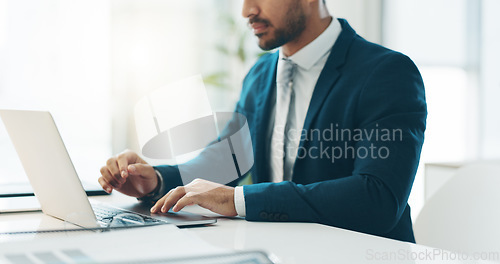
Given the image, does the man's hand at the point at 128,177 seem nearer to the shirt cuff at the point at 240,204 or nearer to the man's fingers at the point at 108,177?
the man's fingers at the point at 108,177

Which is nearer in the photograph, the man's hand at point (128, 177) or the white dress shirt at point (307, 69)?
the man's hand at point (128, 177)

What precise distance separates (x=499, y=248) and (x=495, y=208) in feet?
0.24

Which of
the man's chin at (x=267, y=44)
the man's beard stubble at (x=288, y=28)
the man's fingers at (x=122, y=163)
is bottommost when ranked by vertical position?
the man's fingers at (x=122, y=163)

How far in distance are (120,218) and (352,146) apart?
58cm

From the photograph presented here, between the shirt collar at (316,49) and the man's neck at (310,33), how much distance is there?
0.18 feet

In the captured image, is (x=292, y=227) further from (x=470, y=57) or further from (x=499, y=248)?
(x=470, y=57)

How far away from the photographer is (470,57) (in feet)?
11.2

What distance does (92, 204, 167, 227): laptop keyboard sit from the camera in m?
0.89

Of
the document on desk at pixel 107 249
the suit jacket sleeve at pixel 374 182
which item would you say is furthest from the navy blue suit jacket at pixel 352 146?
the document on desk at pixel 107 249

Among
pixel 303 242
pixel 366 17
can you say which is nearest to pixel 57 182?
pixel 303 242

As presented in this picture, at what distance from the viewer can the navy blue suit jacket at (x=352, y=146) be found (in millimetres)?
1029

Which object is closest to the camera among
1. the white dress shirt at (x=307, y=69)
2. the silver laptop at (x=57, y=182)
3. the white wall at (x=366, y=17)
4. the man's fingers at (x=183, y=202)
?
the silver laptop at (x=57, y=182)

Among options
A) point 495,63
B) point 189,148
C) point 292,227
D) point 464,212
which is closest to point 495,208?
point 464,212

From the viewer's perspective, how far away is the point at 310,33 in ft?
4.91
